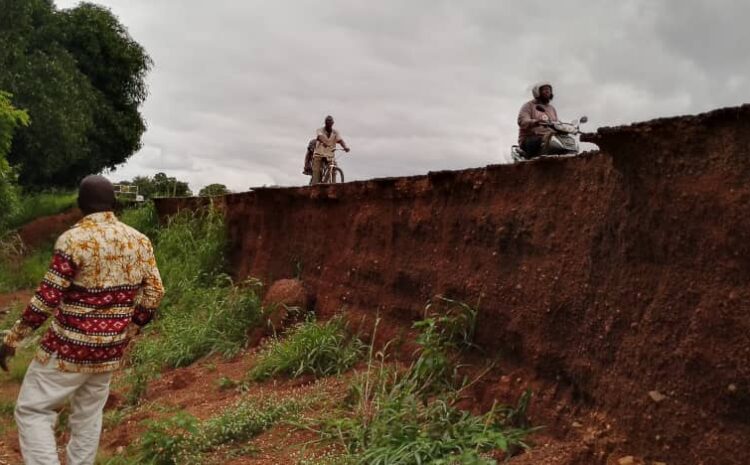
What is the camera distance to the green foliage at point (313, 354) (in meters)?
6.34

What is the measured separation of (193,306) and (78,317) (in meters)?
5.66

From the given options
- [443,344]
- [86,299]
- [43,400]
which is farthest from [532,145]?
[43,400]

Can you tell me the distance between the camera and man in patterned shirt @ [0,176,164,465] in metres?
3.90

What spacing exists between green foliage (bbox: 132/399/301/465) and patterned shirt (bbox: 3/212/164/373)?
1.11 m

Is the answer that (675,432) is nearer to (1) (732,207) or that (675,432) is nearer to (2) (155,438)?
(1) (732,207)

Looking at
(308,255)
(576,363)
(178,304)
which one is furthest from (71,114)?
(576,363)

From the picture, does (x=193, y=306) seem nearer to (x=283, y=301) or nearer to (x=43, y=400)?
(x=283, y=301)

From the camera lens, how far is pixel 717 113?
3580mm

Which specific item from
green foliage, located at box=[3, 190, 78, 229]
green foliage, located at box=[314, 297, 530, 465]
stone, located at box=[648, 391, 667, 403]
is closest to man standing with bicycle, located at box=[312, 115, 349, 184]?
green foliage, located at box=[314, 297, 530, 465]

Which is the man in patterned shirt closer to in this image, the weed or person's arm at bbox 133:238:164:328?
person's arm at bbox 133:238:164:328

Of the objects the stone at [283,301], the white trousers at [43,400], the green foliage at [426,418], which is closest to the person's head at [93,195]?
the white trousers at [43,400]

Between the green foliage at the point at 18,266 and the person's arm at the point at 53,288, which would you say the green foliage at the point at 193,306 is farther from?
the green foliage at the point at 18,266

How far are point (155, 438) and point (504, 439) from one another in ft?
8.03

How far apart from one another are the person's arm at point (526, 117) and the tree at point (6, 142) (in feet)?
27.0
